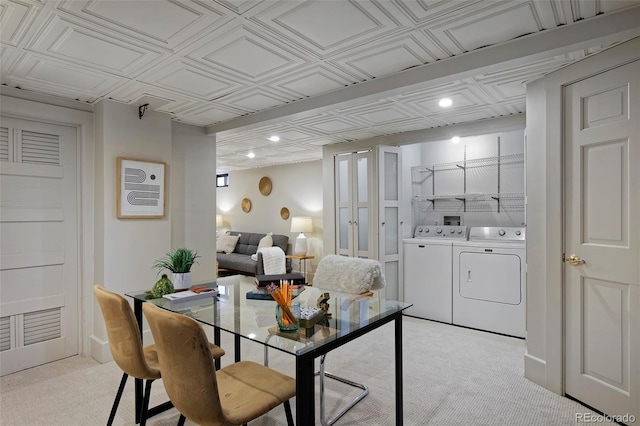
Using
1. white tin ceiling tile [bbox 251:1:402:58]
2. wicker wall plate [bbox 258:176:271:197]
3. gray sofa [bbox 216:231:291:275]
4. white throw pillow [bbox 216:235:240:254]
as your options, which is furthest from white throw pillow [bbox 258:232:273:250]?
white tin ceiling tile [bbox 251:1:402:58]

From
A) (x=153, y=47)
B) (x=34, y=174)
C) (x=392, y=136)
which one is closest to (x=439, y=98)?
(x=392, y=136)

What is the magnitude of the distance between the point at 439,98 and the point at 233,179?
237 inches

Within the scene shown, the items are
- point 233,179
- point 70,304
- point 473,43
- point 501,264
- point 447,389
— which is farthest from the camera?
point 233,179

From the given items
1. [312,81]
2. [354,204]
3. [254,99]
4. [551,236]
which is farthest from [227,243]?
[551,236]

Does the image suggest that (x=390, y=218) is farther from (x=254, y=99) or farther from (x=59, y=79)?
(x=59, y=79)

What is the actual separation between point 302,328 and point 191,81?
1.95m

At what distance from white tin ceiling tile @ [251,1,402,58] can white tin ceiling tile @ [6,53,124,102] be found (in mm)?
1413

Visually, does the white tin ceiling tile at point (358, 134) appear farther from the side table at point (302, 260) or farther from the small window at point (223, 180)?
the small window at point (223, 180)

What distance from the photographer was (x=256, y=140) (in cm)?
464

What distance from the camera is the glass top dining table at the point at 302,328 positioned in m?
1.37

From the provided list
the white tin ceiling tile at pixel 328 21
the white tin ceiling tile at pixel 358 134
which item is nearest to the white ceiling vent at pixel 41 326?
the white tin ceiling tile at pixel 328 21

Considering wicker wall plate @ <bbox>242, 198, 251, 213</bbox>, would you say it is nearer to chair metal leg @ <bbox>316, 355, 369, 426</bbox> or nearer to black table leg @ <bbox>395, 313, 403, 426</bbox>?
chair metal leg @ <bbox>316, 355, 369, 426</bbox>

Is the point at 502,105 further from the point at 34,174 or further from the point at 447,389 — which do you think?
the point at 34,174

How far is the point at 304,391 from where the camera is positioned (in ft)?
4.46
